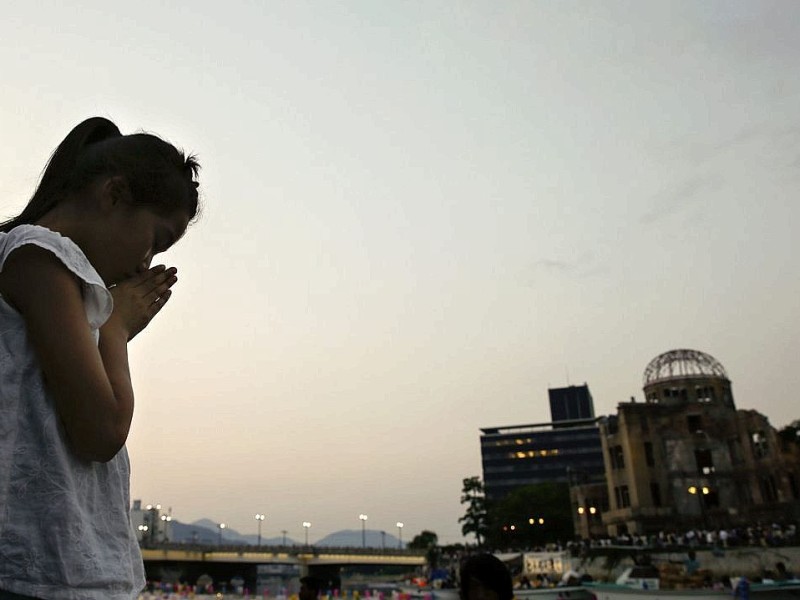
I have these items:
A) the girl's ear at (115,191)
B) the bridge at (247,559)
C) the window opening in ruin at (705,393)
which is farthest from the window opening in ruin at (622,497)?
the girl's ear at (115,191)

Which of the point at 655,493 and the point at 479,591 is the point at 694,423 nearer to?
the point at 655,493

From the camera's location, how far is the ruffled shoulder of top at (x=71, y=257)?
4.64 feet

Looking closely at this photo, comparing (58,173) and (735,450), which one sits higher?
(735,450)

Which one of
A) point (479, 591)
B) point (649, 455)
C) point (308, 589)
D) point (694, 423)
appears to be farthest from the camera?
point (694, 423)

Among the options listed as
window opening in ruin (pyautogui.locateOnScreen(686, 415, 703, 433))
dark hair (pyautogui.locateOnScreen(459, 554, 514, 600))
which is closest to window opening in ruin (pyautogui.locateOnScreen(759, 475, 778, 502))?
window opening in ruin (pyautogui.locateOnScreen(686, 415, 703, 433))

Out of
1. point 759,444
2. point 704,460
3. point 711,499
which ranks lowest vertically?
point 711,499

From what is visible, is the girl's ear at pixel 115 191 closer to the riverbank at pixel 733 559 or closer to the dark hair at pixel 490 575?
the dark hair at pixel 490 575

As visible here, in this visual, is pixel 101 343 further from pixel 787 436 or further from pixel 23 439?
pixel 787 436

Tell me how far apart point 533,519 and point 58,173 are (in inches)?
3742

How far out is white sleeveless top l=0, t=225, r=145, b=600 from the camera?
129cm

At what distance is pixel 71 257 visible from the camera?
1450 millimetres

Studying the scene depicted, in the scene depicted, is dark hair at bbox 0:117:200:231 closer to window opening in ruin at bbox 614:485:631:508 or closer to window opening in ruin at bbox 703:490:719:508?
window opening in ruin at bbox 614:485:631:508

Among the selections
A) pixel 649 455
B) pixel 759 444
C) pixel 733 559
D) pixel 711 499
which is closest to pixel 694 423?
pixel 759 444

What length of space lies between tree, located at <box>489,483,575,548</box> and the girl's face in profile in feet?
289
